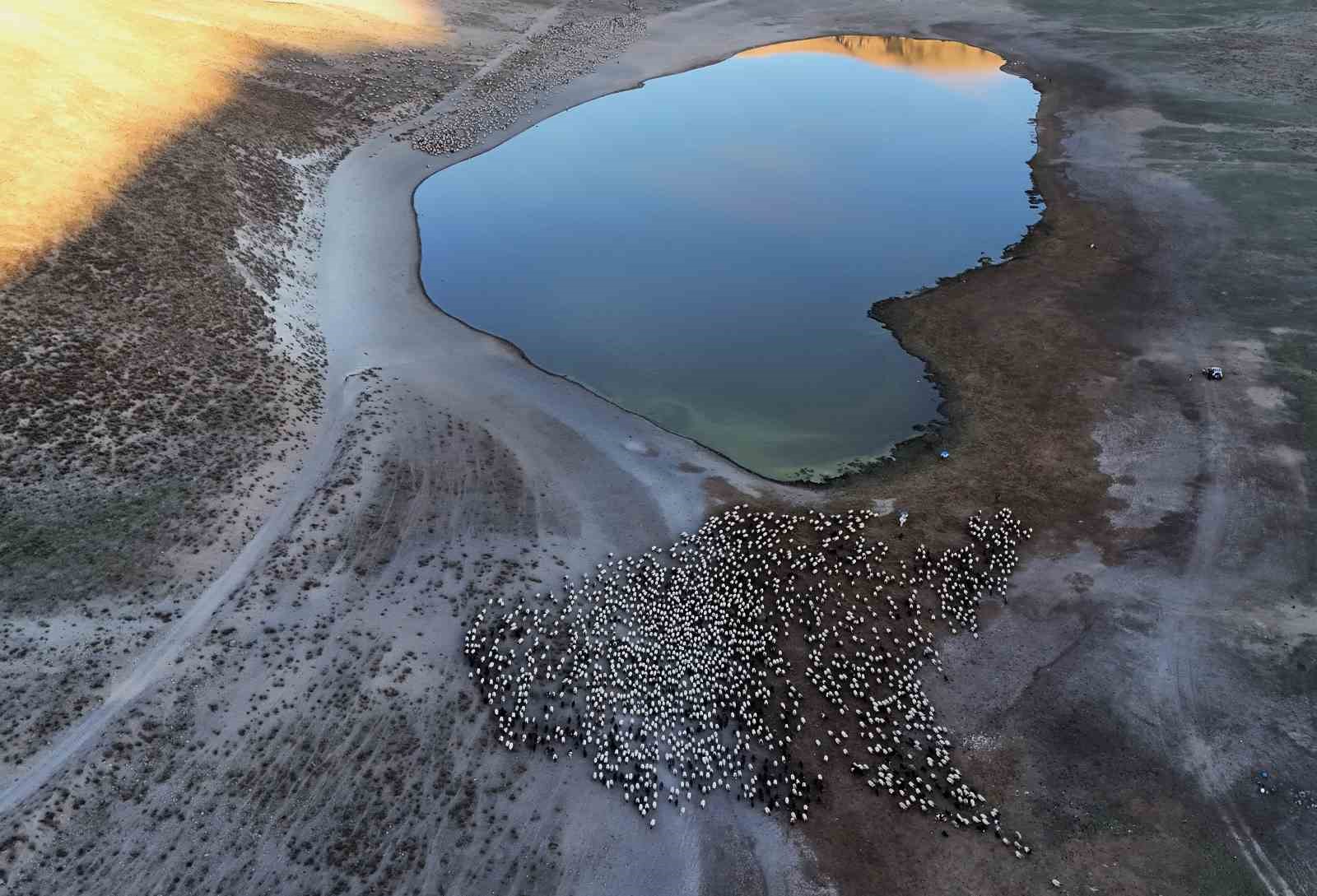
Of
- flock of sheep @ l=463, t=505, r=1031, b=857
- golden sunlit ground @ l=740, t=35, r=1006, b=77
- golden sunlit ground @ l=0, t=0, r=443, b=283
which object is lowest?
flock of sheep @ l=463, t=505, r=1031, b=857

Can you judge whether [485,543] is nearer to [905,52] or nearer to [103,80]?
[103,80]

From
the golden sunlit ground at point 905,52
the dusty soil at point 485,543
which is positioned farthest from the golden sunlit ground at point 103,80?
the golden sunlit ground at point 905,52

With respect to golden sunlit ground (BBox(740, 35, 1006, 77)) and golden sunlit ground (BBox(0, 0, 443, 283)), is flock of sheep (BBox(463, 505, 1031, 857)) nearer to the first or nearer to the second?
golden sunlit ground (BBox(0, 0, 443, 283))

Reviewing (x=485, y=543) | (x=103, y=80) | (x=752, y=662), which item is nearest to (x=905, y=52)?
(x=103, y=80)

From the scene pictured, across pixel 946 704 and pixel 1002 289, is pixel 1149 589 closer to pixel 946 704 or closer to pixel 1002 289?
pixel 946 704

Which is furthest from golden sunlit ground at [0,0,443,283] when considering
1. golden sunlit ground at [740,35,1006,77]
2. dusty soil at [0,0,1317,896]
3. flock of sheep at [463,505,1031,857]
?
golden sunlit ground at [740,35,1006,77]
